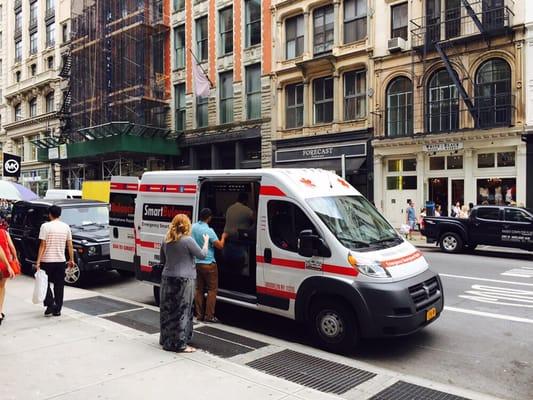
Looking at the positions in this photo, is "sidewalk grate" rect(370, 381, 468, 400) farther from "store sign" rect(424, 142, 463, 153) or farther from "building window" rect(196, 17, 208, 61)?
"building window" rect(196, 17, 208, 61)

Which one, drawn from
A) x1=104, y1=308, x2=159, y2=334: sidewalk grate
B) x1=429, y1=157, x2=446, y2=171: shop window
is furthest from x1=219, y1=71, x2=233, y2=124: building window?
x1=104, y1=308, x2=159, y2=334: sidewalk grate

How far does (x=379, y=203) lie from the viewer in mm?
24094

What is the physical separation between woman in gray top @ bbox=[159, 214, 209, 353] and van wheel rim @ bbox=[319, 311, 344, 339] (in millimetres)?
1663

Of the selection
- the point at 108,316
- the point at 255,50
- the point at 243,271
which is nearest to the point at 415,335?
the point at 243,271

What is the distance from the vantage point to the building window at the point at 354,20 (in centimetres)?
2477

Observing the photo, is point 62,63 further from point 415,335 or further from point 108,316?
point 415,335

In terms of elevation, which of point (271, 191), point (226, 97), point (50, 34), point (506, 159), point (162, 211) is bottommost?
point (162, 211)

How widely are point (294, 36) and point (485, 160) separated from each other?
41.6 feet

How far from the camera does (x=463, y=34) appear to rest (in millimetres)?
21500

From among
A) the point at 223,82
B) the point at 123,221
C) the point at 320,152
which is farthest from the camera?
the point at 223,82

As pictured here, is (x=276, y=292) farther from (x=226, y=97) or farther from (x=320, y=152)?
Result: (x=226, y=97)

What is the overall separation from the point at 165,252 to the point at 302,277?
181 cm

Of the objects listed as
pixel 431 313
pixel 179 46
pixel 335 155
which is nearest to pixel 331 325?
pixel 431 313

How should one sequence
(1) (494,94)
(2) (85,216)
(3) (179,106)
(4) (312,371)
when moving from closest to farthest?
(4) (312,371), (2) (85,216), (1) (494,94), (3) (179,106)
